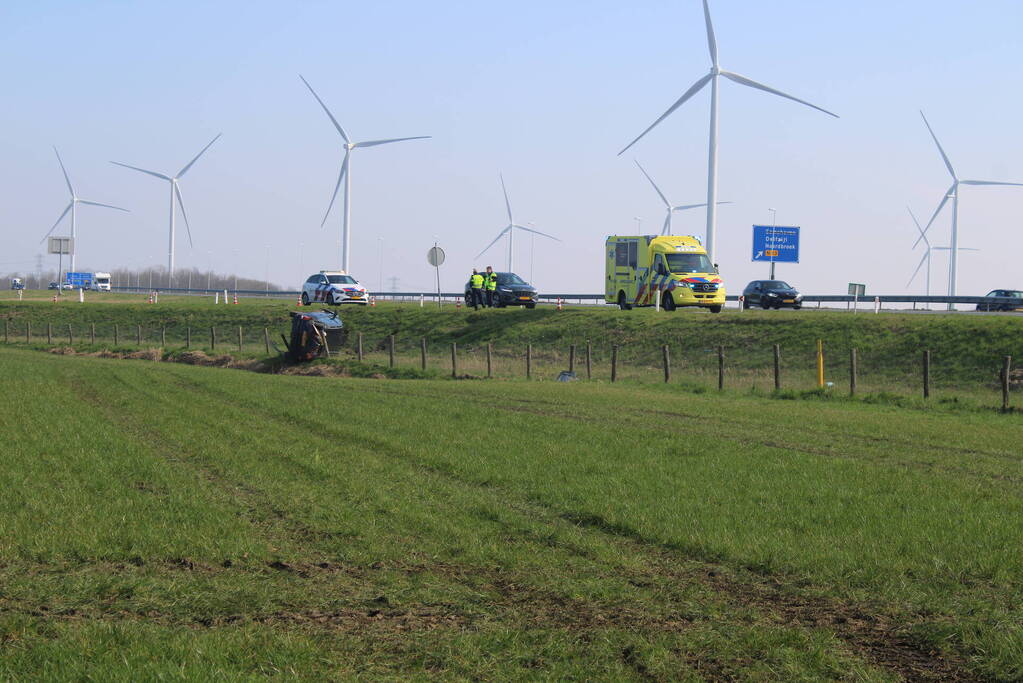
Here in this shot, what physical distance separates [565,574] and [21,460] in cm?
922

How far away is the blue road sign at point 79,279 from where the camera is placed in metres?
138

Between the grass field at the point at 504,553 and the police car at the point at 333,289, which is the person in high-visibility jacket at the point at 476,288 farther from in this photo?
the grass field at the point at 504,553

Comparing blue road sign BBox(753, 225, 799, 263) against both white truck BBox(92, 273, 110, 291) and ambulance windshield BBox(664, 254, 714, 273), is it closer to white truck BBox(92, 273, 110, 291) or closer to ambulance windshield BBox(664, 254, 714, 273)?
A: ambulance windshield BBox(664, 254, 714, 273)

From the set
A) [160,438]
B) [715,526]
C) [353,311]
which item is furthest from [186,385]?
[353,311]

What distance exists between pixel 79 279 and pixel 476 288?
9594cm

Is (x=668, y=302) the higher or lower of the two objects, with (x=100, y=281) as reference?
lower

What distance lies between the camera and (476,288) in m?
63.7

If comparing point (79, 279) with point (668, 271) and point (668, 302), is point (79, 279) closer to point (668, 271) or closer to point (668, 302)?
point (668, 302)

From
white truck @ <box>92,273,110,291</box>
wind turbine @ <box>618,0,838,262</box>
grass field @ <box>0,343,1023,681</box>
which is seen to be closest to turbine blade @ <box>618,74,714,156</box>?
wind turbine @ <box>618,0,838,262</box>

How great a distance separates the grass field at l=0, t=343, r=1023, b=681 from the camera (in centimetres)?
736

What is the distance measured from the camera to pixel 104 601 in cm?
849

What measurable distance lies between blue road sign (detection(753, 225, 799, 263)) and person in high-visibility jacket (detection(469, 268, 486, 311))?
1566 centimetres

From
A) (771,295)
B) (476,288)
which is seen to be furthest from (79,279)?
(771,295)

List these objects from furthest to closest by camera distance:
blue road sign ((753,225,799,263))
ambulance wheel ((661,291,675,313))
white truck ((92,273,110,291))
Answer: white truck ((92,273,110,291)), blue road sign ((753,225,799,263)), ambulance wheel ((661,291,675,313))
